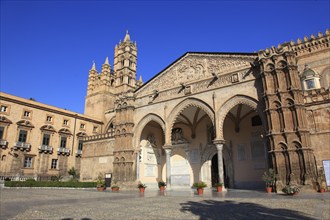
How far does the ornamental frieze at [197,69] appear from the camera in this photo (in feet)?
65.2

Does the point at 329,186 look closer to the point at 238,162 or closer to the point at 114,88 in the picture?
the point at 238,162

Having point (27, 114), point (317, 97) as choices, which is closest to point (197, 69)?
point (317, 97)

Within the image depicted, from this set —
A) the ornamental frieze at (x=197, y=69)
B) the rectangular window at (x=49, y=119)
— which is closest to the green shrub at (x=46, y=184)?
the ornamental frieze at (x=197, y=69)

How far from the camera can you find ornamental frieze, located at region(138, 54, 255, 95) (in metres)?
19.9

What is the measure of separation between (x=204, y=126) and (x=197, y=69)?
643cm

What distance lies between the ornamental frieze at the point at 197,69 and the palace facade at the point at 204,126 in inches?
3.8

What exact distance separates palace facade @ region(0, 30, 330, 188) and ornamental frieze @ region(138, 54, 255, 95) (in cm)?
10

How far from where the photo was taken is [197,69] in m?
22.3

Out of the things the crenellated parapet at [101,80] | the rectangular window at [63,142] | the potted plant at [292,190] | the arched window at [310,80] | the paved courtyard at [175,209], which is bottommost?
the paved courtyard at [175,209]

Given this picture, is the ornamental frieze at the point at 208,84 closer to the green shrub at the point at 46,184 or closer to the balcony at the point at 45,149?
the green shrub at the point at 46,184

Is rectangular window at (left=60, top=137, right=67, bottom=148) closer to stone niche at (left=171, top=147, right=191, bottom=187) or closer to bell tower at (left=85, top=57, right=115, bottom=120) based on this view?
bell tower at (left=85, top=57, right=115, bottom=120)

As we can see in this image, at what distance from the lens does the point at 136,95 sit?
26.5 metres

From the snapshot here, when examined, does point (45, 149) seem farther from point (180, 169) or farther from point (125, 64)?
point (125, 64)

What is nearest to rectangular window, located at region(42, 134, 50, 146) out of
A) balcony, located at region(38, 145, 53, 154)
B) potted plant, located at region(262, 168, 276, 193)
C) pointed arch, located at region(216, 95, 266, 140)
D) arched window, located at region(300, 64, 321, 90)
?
balcony, located at region(38, 145, 53, 154)
